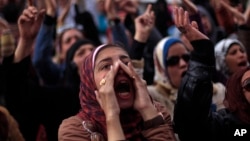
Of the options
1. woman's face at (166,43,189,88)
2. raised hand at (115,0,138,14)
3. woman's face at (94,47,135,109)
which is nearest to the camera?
woman's face at (94,47,135,109)

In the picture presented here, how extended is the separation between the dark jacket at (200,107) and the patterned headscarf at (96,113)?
24 cm

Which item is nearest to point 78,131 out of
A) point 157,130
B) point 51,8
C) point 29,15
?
point 157,130

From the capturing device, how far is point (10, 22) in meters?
4.50

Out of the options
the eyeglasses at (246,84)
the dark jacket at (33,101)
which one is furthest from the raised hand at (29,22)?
the eyeglasses at (246,84)

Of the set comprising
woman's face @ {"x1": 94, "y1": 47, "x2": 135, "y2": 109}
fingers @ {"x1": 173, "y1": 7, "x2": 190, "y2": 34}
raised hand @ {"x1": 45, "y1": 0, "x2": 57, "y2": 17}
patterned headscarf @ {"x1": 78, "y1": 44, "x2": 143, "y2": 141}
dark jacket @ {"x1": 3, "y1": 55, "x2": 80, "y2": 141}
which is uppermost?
fingers @ {"x1": 173, "y1": 7, "x2": 190, "y2": 34}

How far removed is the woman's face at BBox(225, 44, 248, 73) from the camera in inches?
129

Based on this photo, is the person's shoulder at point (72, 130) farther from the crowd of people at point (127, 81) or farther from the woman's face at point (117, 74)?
the woman's face at point (117, 74)

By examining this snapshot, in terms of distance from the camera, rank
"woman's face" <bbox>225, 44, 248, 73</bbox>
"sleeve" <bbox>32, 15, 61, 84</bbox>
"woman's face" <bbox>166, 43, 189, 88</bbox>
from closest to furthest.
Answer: "woman's face" <bbox>166, 43, 189, 88</bbox>, "woman's face" <bbox>225, 44, 248, 73</bbox>, "sleeve" <bbox>32, 15, 61, 84</bbox>

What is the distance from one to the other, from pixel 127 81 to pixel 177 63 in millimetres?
1126

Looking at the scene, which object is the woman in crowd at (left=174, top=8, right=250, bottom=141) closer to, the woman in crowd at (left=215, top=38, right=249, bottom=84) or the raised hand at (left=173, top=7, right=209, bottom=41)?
the raised hand at (left=173, top=7, right=209, bottom=41)

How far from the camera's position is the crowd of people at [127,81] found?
1.96 metres

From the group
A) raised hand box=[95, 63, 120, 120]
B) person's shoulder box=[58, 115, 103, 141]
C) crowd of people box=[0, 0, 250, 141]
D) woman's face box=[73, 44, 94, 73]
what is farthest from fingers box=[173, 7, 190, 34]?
woman's face box=[73, 44, 94, 73]

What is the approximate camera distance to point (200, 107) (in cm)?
209

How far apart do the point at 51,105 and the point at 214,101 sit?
3.50ft
